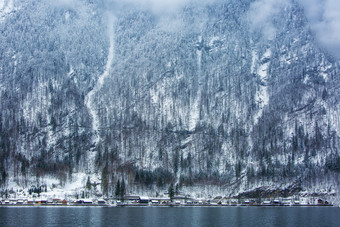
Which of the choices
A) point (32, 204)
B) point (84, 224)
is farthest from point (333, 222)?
point (32, 204)

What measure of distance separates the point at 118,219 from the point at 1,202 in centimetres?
8733

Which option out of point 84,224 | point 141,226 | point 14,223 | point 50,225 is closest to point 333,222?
point 141,226

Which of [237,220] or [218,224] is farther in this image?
[237,220]

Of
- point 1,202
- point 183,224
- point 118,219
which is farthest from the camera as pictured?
point 1,202

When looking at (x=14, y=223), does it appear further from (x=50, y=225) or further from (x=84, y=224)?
(x=84, y=224)

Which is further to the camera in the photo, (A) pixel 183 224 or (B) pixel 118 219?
(B) pixel 118 219

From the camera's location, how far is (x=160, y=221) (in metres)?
128

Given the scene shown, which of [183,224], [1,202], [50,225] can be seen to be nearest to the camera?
[50,225]

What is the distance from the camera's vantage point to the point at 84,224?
116625 millimetres

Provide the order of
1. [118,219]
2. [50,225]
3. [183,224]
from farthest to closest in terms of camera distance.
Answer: [118,219]
[183,224]
[50,225]

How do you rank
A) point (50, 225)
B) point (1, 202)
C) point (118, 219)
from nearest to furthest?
1. point (50, 225)
2. point (118, 219)
3. point (1, 202)

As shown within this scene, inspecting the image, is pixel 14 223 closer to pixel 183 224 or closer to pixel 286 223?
pixel 183 224

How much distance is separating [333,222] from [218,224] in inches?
1350

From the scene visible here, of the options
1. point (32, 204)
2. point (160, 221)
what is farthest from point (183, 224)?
point (32, 204)
